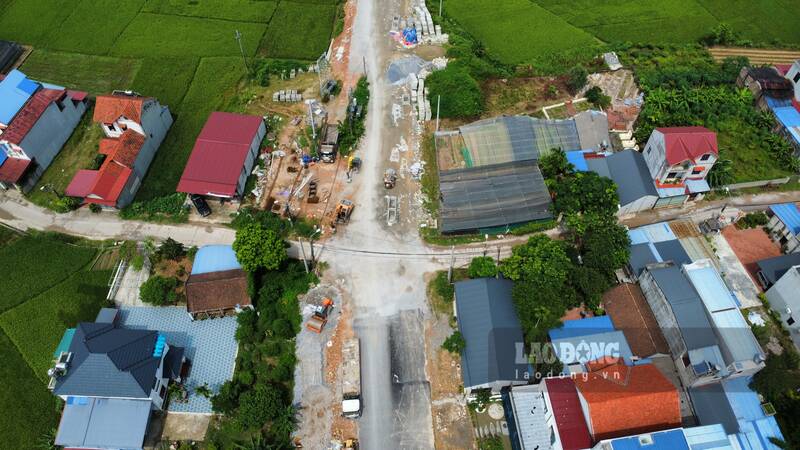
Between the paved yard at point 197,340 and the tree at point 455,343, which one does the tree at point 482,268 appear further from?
the paved yard at point 197,340

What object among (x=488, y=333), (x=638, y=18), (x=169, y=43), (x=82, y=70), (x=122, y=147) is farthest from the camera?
(x=638, y=18)

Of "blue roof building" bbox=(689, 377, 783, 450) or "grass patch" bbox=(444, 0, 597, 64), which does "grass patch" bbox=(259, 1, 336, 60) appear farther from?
"blue roof building" bbox=(689, 377, 783, 450)

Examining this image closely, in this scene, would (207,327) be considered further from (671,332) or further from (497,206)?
(671,332)

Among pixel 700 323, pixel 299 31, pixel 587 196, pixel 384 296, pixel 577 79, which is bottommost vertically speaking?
pixel 700 323

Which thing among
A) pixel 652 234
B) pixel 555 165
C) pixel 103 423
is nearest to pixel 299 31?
pixel 555 165

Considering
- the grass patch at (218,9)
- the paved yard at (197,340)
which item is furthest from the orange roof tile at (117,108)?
the grass patch at (218,9)

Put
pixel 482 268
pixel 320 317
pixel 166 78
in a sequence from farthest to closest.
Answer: pixel 166 78, pixel 482 268, pixel 320 317

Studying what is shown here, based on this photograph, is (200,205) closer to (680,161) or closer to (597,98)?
(597,98)
